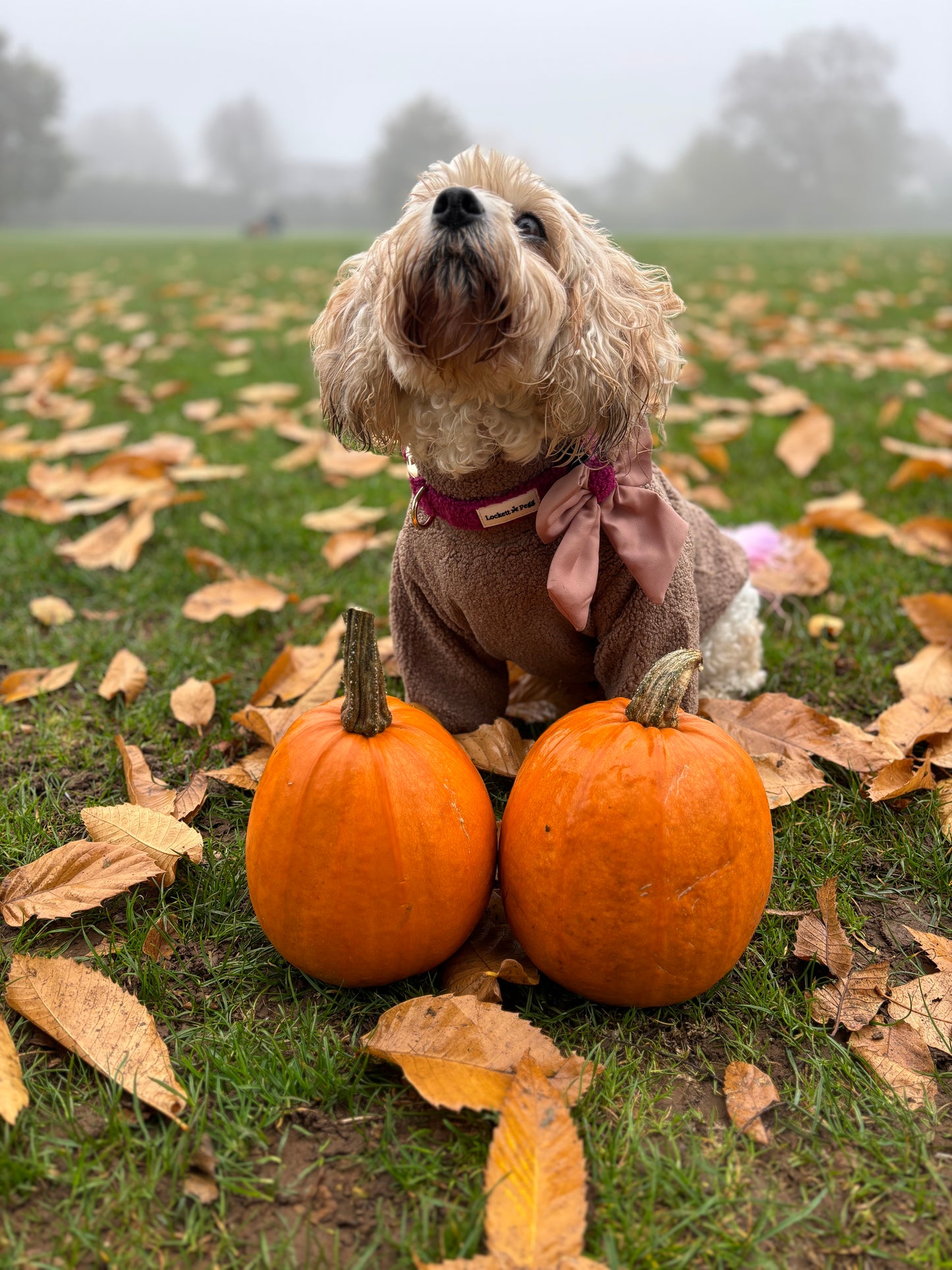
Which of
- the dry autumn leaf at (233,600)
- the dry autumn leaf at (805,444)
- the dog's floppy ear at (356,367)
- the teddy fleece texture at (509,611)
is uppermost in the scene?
the dog's floppy ear at (356,367)

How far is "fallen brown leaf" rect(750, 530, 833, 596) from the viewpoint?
3414 millimetres

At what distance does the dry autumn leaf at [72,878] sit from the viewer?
A: 1900mm

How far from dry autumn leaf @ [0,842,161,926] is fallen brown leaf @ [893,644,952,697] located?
83.7 inches

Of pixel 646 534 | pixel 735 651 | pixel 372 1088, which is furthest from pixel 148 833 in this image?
pixel 735 651

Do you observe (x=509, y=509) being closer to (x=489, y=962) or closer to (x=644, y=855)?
(x=644, y=855)

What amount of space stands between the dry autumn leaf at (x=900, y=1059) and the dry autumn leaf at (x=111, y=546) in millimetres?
3041

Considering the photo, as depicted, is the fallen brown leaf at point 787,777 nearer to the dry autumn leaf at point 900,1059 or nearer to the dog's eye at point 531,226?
the dry autumn leaf at point 900,1059

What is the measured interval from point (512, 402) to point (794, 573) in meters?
1.79

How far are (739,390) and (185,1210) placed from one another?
573cm

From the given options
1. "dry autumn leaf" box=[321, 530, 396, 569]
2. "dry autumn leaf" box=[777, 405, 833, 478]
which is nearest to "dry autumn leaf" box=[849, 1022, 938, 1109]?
"dry autumn leaf" box=[321, 530, 396, 569]

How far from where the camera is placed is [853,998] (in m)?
1.78

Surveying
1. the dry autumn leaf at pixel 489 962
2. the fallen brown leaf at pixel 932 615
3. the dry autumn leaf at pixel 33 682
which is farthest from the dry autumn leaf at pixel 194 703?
the fallen brown leaf at pixel 932 615

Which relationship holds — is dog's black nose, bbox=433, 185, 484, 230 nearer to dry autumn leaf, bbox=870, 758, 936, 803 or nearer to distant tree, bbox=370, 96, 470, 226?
dry autumn leaf, bbox=870, 758, 936, 803

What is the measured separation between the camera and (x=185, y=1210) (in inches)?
55.1
